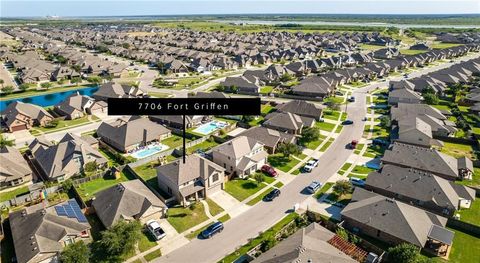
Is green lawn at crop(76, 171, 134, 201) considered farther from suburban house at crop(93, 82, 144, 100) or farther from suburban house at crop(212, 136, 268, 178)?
suburban house at crop(93, 82, 144, 100)

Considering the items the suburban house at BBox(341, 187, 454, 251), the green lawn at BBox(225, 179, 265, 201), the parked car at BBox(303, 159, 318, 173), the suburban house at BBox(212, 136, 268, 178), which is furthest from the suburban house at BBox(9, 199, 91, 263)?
the parked car at BBox(303, 159, 318, 173)

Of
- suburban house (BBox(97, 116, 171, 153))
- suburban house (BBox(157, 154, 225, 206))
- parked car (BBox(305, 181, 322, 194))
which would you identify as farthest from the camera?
suburban house (BBox(97, 116, 171, 153))

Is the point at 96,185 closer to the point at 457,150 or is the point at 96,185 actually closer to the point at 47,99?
the point at 457,150

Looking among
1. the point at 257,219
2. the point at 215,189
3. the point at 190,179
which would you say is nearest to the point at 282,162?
the point at 215,189

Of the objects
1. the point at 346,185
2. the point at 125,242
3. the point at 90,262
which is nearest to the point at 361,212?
the point at 346,185

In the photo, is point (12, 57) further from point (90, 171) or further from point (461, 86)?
point (461, 86)

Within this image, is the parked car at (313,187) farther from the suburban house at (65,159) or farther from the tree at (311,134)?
the suburban house at (65,159)
